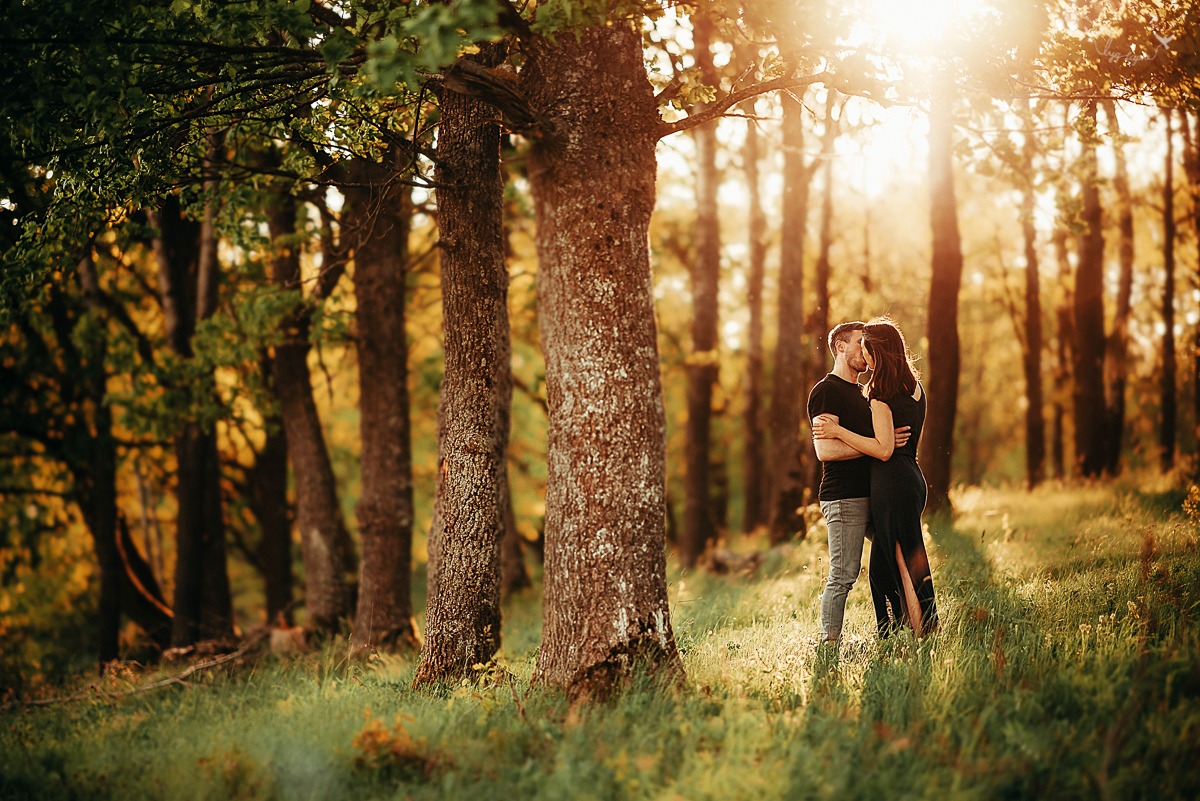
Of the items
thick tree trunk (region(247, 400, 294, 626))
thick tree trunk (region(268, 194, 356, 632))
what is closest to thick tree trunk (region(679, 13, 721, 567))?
thick tree trunk (region(268, 194, 356, 632))

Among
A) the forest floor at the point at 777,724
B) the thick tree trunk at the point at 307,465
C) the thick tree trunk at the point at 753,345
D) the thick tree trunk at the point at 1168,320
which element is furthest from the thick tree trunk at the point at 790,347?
the thick tree trunk at the point at 1168,320

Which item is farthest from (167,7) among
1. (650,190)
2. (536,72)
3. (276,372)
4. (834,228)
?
(834,228)

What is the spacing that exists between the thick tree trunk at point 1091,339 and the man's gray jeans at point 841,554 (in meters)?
10.3

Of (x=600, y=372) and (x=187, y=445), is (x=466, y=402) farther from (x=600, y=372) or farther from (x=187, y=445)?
(x=187, y=445)

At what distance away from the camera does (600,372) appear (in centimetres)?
566

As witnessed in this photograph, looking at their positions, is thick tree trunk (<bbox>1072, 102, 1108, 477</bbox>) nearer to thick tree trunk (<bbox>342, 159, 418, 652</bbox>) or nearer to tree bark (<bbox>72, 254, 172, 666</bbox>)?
thick tree trunk (<bbox>342, 159, 418, 652</bbox>)

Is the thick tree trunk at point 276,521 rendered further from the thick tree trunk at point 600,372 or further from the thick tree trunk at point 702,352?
the thick tree trunk at point 600,372

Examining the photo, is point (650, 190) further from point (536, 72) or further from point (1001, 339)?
point (1001, 339)

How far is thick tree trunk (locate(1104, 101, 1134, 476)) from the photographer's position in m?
15.5

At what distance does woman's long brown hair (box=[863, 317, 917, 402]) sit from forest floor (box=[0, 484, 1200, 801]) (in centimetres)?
169

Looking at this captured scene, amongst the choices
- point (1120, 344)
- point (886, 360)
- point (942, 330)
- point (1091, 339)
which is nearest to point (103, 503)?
point (886, 360)

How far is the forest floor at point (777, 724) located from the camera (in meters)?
4.07

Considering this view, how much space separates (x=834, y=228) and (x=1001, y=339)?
14.4 m

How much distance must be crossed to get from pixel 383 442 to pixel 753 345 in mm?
9063
